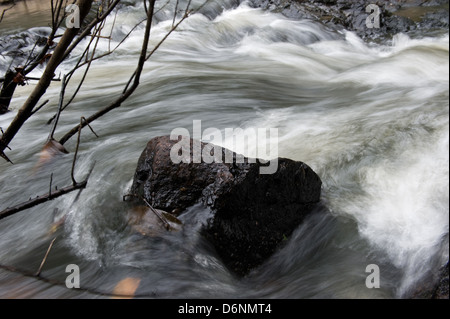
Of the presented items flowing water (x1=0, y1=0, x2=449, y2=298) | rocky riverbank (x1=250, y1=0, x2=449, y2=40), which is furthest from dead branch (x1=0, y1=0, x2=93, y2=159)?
rocky riverbank (x1=250, y1=0, x2=449, y2=40)

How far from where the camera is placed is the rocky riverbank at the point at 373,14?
8.65 metres

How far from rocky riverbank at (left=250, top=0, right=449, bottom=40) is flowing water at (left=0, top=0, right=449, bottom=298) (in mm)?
570

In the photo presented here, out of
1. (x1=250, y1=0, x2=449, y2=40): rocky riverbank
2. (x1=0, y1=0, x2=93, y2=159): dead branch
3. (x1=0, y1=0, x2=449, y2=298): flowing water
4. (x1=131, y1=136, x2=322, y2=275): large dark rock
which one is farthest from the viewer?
(x1=250, y1=0, x2=449, y2=40): rocky riverbank

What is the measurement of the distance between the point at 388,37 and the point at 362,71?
7.21 feet

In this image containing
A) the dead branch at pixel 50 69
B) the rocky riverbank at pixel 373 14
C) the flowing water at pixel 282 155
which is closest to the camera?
the dead branch at pixel 50 69

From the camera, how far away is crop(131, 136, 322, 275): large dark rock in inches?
118

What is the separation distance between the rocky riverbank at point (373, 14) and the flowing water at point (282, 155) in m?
0.57

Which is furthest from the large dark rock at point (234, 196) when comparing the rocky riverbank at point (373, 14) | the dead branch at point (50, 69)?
the rocky riverbank at point (373, 14)

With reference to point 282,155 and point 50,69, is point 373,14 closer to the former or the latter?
point 282,155

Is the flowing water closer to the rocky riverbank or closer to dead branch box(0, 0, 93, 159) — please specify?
the rocky riverbank

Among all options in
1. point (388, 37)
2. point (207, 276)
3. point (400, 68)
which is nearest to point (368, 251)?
point (207, 276)

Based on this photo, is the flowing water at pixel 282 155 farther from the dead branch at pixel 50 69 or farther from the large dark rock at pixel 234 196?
the dead branch at pixel 50 69

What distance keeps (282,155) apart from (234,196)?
1482 millimetres

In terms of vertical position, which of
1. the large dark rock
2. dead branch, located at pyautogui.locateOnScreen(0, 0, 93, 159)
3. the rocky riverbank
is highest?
dead branch, located at pyautogui.locateOnScreen(0, 0, 93, 159)
